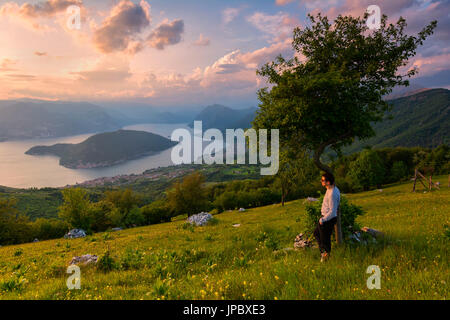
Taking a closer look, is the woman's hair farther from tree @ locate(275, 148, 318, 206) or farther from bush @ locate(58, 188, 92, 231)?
bush @ locate(58, 188, 92, 231)

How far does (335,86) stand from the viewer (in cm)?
815

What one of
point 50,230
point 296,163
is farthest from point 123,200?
point 296,163

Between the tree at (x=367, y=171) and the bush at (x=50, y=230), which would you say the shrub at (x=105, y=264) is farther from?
the tree at (x=367, y=171)

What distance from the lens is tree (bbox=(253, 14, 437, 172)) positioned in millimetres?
8609

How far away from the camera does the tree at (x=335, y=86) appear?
28.2 feet

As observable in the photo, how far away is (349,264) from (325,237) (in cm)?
119

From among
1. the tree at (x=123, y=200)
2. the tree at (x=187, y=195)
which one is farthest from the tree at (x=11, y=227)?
the tree at (x=187, y=195)

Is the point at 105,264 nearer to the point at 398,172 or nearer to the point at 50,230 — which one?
the point at 50,230

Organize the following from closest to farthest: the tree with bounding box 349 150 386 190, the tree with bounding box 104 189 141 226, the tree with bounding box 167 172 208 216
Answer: the tree with bounding box 349 150 386 190
the tree with bounding box 167 172 208 216
the tree with bounding box 104 189 141 226

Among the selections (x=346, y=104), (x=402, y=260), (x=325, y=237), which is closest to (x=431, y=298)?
(x=402, y=260)

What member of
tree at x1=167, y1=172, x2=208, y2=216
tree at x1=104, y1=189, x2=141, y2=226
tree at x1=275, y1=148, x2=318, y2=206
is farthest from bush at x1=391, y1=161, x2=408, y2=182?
tree at x1=104, y1=189, x2=141, y2=226

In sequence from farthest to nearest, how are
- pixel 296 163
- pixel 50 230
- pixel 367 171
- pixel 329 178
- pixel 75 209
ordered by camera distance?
pixel 367 171, pixel 50 230, pixel 75 209, pixel 296 163, pixel 329 178

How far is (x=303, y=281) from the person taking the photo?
548 centimetres
